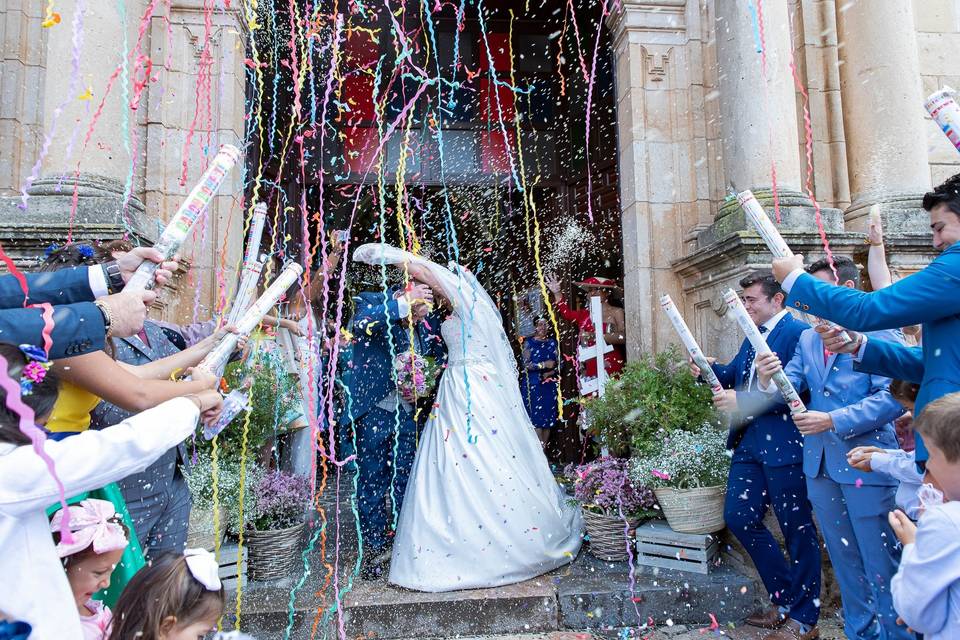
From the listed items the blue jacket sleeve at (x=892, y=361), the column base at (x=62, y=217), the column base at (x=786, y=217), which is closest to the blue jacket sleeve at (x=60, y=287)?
the column base at (x=62, y=217)

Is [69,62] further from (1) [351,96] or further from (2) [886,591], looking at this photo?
(2) [886,591]

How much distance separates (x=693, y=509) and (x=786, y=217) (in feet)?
7.90

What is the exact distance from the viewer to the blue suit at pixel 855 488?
2.95 m

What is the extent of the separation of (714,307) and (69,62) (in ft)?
17.1

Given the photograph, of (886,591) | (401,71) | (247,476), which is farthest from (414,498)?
(401,71)

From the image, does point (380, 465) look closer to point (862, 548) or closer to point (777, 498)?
point (777, 498)

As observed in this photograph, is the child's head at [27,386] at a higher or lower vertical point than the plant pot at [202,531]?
higher

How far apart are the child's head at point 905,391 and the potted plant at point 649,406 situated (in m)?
1.65

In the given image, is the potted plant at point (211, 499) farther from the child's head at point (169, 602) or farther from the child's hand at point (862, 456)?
the child's hand at point (862, 456)

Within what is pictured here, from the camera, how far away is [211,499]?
12.8ft

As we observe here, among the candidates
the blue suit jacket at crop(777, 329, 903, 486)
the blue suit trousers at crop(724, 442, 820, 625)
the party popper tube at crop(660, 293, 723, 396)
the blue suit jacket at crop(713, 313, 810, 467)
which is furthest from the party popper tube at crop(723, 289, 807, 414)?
the blue suit trousers at crop(724, 442, 820, 625)

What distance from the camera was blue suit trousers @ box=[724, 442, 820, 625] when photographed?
11.5 feet

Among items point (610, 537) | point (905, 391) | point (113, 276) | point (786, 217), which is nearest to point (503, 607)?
point (610, 537)

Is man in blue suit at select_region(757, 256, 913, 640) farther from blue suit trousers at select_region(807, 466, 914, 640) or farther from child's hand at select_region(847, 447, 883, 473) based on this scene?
child's hand at select_region(847, 447, 883, 473)
